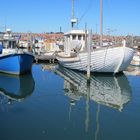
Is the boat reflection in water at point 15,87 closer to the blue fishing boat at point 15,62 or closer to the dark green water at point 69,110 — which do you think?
the dark green water at point 69,110

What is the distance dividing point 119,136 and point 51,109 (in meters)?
4.39

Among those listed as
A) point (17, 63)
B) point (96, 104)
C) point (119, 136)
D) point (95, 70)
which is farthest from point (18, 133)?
point (95, 70)

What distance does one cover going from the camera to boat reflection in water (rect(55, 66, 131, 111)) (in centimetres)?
1591

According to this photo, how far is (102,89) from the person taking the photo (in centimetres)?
1917

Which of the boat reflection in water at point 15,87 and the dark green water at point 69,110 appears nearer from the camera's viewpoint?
the dark green water at point 69,110

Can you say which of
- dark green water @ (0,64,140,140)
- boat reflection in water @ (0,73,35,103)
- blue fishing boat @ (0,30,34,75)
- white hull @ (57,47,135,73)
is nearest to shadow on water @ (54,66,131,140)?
dark green water @ (0,64,140,140)

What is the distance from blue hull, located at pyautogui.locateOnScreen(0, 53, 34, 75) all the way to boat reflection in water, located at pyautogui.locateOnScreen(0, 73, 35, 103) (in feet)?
1.47

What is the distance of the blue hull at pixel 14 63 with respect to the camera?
→ 23.9 m

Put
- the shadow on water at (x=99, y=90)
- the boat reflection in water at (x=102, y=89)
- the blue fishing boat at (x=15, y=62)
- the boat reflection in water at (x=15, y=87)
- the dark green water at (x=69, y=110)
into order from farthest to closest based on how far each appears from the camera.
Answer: the blue fishing boat at (x=15, y=62)
the boat reflection in water at (x=15, y=87)
the boat reflection in water at (x=102, y=89)
the shadow on water at (x=99, y=90)
the dark green water at (x=69, y=110)

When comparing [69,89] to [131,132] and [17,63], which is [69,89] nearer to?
[17,63]

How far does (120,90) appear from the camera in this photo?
757 inches

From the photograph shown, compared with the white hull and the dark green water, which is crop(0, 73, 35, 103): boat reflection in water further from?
the white hull

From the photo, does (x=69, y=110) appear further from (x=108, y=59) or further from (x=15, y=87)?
(x=108, y=59)

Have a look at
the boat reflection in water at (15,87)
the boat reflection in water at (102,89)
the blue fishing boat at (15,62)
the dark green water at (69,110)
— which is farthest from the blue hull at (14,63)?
the boat reflection in water at (102,89)
